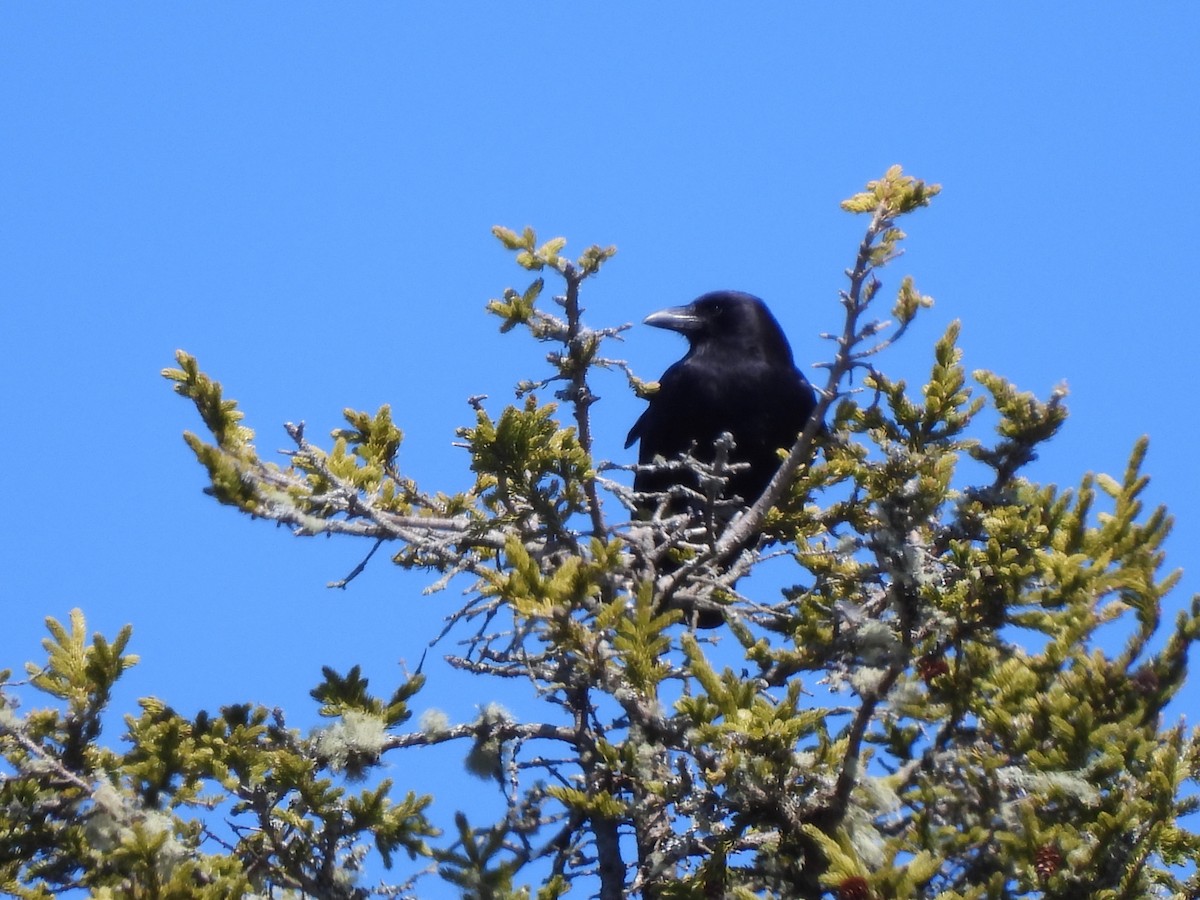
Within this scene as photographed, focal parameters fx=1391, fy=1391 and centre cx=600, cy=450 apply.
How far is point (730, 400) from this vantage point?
651 cm

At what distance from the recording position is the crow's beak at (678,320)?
7203mm

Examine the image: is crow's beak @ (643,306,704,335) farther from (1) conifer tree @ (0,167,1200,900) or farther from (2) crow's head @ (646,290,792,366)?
(1) conifer tree @ (0,167,1200,900)

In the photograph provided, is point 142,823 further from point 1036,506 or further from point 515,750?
point 1036,506

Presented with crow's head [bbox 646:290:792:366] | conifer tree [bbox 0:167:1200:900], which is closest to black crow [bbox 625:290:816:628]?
crow's head [bbox 646:290:792:366]

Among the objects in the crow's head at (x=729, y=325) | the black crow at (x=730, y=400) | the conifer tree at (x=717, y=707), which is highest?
the crow's head at (x=729, y=325)

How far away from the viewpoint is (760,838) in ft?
10.4

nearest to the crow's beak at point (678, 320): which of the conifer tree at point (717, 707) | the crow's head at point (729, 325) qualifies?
the crow's head at point (729, 325)

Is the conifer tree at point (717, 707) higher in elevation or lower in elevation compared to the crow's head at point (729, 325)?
lower

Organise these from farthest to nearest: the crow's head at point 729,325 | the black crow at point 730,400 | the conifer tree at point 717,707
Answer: the crow's head at point 729,325, the black crow at point 730,400, the conifer tree at point 717,707

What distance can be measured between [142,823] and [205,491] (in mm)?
782

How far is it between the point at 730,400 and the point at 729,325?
2.24ft

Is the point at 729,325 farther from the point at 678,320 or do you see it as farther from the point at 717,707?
the point at 717,707

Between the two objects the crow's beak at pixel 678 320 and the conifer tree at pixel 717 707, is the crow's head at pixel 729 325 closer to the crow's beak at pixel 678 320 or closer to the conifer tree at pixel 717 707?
the crow's beak at pixel 678 320

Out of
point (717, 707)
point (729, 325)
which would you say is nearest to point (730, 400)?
point (729, 325)
